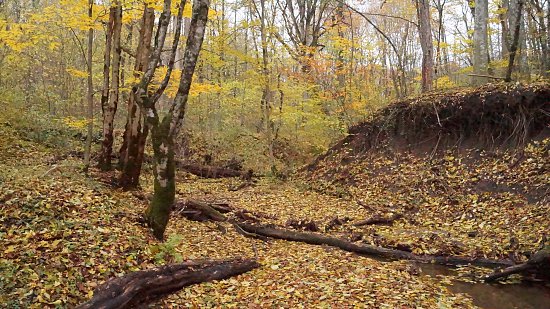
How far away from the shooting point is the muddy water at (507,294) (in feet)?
21.1

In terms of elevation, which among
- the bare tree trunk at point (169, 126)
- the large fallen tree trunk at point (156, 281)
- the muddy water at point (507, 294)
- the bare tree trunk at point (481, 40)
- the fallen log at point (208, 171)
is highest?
the bare tree trunk at point (481, 40)

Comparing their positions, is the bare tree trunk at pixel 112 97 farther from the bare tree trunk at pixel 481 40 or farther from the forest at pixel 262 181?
the bare tree trunk at pixel 481 40

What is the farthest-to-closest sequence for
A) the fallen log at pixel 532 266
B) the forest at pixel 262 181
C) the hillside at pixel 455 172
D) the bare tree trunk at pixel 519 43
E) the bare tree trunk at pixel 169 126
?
the bare tree trunk at pixel 519 43, the hillside at pixel 455 172, the bare tree trunk at pixel 169 126, the fallen log at pixel 532 266, the forest at pixel 262 181

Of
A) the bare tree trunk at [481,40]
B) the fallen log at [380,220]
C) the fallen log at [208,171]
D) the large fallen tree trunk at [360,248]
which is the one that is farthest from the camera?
the fallen log at [208,171]

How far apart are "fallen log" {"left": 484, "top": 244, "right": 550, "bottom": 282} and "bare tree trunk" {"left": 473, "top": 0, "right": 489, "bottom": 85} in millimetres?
10666

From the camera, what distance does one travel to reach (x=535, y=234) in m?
9.00

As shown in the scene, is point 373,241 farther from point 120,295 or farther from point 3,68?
point 3,68

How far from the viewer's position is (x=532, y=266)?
23.2 feet

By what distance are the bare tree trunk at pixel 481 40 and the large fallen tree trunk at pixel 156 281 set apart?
1348 centimetres

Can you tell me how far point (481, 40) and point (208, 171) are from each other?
1263cm

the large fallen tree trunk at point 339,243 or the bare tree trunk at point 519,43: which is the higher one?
the bare tree trunk at point 519,43

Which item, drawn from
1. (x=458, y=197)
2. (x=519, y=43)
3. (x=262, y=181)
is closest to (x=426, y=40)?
(x=519, y=43)

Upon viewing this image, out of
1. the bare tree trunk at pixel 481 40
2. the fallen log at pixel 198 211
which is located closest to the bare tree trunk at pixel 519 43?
the bare tree trunk at pixel 481 40

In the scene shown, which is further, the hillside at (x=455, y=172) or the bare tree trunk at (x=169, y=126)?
the hillside at (x=455, y=172)
